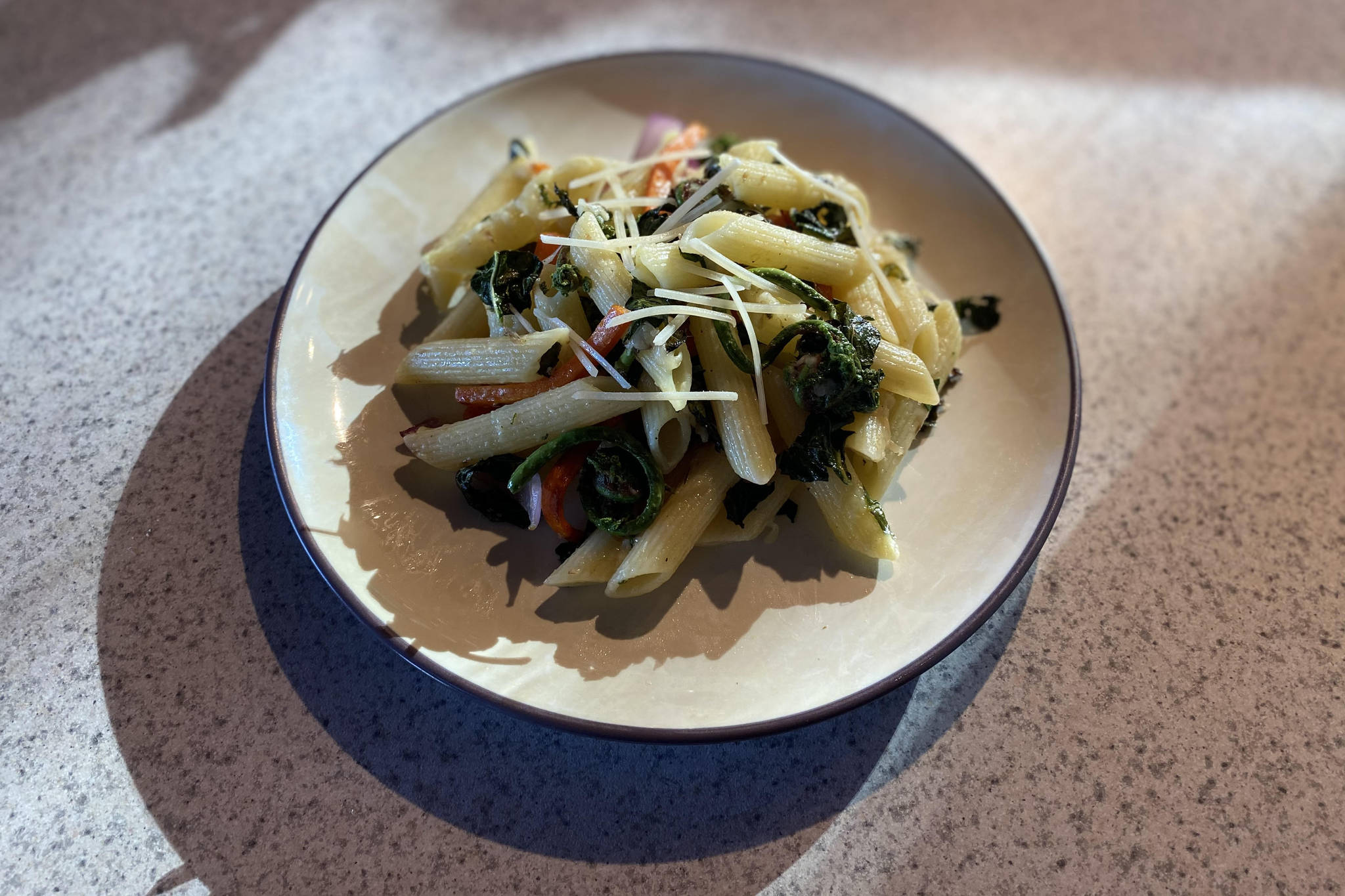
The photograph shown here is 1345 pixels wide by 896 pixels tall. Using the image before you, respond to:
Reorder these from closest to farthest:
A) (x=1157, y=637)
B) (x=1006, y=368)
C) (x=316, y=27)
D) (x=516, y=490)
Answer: (x=516, y=490)
(x=1157, y=637)
(x=1006, y=368)
(x=316, y=27)

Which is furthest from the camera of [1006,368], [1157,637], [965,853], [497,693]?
[1006,368]

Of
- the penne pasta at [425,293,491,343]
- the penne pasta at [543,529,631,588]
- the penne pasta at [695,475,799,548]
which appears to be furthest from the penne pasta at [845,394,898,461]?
the penne pasta at [425,293,491,343]

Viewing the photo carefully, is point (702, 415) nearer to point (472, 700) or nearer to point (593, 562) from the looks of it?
point (593, 562)

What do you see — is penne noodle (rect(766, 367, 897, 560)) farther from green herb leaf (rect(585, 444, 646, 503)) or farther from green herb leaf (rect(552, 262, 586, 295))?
green herb leaf (rect(552, 262, 586, 295))

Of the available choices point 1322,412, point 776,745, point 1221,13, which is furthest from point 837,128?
point 1221,13

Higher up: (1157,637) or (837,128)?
(837,128)

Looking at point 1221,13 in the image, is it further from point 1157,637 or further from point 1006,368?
point 1157,637

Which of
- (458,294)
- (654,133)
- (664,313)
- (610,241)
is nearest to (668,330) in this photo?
(664,313)
